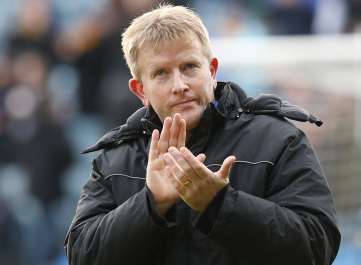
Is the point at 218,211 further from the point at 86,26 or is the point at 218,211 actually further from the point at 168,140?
the point at 86,26

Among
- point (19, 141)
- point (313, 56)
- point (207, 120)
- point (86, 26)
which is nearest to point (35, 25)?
point (86, 26)

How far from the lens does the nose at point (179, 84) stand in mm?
3662

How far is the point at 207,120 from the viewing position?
145 inches

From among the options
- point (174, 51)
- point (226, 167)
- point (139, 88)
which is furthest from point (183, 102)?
point (226, 167)

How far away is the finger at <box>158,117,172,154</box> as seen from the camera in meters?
3.50

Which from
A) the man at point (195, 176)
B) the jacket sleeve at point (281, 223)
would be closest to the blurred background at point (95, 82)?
the man at point (195, 176)

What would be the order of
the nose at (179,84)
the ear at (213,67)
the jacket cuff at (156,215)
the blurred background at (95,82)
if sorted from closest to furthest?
the jacket cuff at (156,215) → the nose at (179,84) → the ear at (213,67) → the blurred background at (95,82)

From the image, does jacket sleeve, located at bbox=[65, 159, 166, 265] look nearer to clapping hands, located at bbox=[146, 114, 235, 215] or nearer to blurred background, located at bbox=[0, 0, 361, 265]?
clapping hands, located at bbox=[146, 114, 235, 215]

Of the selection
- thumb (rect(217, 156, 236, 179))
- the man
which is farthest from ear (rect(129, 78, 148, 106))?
thumb (rect(217, 156, 236, 179))

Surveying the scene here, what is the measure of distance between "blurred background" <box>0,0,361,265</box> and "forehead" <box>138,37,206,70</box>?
4.04 m

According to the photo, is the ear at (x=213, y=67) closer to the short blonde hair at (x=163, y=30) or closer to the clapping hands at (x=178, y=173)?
the short blonde hair at (x=163, y=30)

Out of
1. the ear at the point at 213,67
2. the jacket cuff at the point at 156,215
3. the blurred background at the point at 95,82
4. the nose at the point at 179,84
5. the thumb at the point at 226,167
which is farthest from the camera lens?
the blurred background at the point at 95,82

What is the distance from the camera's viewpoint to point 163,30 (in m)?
3.74

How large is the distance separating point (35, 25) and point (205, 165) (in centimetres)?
634
